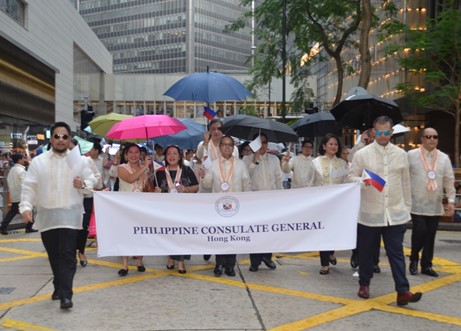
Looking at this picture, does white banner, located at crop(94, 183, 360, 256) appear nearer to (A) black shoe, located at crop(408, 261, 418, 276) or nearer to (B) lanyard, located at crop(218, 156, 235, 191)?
(B) lanyard, located at crop(218, 156, 235, 191)


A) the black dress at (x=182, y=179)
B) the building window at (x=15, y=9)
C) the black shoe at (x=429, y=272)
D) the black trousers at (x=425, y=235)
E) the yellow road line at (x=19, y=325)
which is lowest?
the yellow road line at (x=19, y=325)

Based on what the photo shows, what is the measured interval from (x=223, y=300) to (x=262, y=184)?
7.29ft

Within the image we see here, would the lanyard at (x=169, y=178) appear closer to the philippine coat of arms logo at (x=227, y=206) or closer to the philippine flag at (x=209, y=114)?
the philippine coat of arms logo at (x=227, y=206)

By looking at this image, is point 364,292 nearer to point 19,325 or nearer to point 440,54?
point 19,325

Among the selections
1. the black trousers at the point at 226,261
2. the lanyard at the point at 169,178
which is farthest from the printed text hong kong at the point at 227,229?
the lanyard at the point at 169,178

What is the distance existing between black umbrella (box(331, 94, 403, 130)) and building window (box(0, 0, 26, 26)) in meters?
29.0

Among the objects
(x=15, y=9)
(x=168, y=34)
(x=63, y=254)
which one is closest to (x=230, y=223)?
(x=63, y=254)

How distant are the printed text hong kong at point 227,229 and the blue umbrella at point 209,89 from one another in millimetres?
3046

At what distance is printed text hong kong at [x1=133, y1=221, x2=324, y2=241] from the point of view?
6973 millimetres

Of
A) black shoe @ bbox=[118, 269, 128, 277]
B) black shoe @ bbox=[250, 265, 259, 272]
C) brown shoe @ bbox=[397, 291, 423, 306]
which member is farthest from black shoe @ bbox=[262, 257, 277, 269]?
brown shoe @ bbox=[397, 291, 423, 306]

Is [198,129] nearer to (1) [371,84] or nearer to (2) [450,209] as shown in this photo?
(2) [450,209]

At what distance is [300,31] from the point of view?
2181cm

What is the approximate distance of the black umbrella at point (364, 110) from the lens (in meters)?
8.39

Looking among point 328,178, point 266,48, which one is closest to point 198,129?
point 328,178
